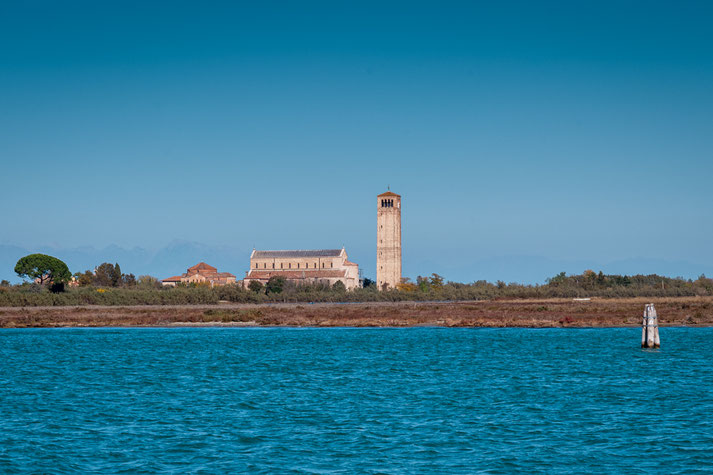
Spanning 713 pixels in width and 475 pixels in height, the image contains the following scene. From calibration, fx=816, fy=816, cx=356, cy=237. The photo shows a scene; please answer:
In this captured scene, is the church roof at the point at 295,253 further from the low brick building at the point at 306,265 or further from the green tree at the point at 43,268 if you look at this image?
the green tree at the point at 43,268

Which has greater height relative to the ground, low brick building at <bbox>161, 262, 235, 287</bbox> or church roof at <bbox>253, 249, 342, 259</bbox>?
church roof at <bbox>253, 249, 342, 259</bbox>

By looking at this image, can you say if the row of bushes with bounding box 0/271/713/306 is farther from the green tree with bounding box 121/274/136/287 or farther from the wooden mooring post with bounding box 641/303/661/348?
the wooden mooring post with bounding box 641/303/661/348

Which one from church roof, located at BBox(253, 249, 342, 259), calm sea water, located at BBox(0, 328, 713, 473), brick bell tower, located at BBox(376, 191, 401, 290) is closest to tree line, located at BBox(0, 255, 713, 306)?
brick bell tower, located at BBox(376, 191, 401, 290)

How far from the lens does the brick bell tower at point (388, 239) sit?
502 ft

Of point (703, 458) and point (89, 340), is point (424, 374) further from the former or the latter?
point (89, 340)

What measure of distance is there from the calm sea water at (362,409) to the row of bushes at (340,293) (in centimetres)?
5440

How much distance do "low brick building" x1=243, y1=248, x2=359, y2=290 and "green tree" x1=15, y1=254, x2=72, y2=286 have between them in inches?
1586

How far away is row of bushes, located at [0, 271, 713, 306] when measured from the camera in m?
95.9

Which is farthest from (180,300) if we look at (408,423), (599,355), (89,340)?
(408,423)

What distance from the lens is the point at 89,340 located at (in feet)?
168

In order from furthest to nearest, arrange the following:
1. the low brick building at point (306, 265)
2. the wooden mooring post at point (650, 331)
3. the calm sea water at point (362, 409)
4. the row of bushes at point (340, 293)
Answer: the low brick building at point (306, 265) → the row of bushes at point (340, 293) → the wooden mooring post at point (650, 331) → the calm sea water at point (362, 409)

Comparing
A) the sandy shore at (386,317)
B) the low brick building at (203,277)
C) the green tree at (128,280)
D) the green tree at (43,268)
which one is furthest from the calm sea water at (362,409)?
Answer: the low brick building at (203,277)

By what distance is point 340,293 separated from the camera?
11925 cm

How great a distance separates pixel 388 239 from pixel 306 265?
1742 cm
